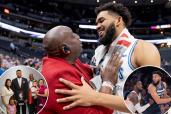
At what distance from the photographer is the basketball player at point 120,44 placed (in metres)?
2.23

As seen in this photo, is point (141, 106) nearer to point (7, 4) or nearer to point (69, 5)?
point (7, 4)

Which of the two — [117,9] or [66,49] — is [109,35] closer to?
[117,9]

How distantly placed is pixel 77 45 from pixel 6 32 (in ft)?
101

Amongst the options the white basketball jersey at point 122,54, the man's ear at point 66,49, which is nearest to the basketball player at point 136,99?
the man's ear at point 66,49

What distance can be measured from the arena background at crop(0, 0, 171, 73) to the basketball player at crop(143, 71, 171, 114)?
29420mm

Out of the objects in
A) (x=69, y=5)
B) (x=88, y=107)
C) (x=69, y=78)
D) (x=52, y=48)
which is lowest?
(x=88, y=107)

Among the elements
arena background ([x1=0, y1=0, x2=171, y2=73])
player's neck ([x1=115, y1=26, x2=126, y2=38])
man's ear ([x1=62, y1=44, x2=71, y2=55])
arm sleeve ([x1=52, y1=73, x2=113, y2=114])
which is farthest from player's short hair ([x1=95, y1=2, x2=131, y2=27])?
arena background ([x1=0, y1=0, x2=171, y2=73])

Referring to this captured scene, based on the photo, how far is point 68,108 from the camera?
142cm

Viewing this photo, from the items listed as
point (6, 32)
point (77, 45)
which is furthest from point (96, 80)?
point (6, 32)

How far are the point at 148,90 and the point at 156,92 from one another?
29 mm

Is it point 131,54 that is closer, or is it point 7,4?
point 131,54

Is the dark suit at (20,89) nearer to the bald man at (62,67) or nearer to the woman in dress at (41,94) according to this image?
the woman in dress at (41,94)

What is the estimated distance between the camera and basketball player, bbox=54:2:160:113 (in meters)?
2.23

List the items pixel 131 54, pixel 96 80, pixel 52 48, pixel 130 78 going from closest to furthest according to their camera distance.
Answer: pixel 130 78
pixel 52 48
pixel 96 80
pixel 131 54
